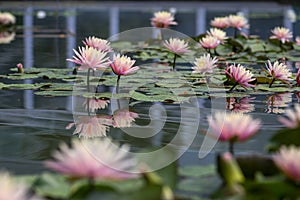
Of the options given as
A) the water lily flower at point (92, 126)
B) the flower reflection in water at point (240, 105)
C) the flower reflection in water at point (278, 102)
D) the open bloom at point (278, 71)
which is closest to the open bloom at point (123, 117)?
the water lily flower at point (92, 126)

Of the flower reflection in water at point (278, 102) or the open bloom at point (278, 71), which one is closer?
the flower reflection in water at point (278, 102)

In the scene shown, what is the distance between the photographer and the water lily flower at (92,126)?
1.57 metres

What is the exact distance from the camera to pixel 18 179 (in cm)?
81

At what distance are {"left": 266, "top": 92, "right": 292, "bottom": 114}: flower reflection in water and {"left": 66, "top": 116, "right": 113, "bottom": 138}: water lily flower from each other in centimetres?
49

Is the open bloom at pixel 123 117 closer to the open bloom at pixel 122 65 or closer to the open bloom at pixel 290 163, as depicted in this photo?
the open bloom at pixel 122 65

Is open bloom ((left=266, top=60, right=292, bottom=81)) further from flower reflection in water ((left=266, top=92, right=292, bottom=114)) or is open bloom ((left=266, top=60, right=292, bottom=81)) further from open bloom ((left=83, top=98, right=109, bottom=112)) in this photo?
open bloom ((left=83, top=98, right=109, bottom=112))

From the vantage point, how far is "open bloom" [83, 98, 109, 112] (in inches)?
75.4

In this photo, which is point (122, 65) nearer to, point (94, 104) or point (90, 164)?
point (94, 104)

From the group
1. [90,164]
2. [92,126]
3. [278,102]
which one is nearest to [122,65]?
[92,126]

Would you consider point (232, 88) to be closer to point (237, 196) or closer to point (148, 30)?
point (237, 196)

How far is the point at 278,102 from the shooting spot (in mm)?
2064

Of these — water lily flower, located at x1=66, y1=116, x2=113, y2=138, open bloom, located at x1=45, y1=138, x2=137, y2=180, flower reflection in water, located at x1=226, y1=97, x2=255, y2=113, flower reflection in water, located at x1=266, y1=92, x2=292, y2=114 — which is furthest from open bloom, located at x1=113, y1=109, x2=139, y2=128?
open bloom, located at x1=45, y1=138, x2=137, y2=180

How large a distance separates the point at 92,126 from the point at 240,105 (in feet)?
1.72

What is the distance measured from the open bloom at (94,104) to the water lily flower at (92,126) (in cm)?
12
